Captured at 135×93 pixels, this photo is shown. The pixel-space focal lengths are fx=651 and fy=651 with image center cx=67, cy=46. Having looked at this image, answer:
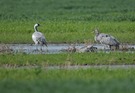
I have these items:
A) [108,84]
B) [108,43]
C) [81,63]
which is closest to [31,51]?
[108,43]

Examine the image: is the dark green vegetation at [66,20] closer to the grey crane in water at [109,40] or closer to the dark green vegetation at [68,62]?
the dark green vegetation at [68,62]

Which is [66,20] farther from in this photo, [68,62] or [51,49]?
[68,62]

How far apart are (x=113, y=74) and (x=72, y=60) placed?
3729mm

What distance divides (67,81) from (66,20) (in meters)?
26.1

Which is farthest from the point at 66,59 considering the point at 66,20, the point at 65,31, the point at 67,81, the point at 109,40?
the point at 66,20

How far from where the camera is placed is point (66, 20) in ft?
137

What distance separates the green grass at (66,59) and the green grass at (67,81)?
94.3 inches

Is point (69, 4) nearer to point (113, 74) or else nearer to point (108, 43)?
point (108, 43)

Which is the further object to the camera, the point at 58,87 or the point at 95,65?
the point at 95,65

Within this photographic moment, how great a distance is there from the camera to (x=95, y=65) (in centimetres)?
2134

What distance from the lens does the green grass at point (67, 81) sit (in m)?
14.0

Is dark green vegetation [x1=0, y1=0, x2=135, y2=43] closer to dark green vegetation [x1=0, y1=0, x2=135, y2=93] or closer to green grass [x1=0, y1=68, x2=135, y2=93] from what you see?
dark green vegetation [x1=0, y1=0, x2=135, y2=93]

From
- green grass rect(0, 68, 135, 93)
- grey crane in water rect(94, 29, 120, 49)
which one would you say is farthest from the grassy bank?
green grass rect(0, 68, 135, 93)

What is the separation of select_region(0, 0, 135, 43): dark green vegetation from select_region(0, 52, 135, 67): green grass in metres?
7.40
